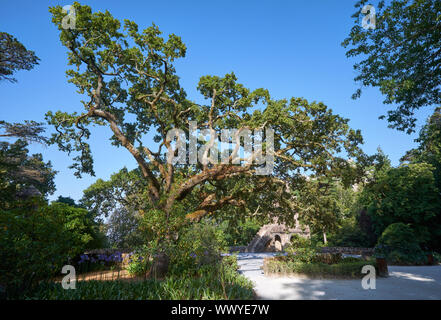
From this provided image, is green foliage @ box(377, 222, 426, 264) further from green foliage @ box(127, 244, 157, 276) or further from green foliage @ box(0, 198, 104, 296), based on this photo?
green foliage @ box(0, 198, 104, 296)

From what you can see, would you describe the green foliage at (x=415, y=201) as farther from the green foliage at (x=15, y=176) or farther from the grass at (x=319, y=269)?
the green foliage at (x=15, y=176)

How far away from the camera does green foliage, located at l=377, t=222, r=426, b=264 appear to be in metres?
14.6

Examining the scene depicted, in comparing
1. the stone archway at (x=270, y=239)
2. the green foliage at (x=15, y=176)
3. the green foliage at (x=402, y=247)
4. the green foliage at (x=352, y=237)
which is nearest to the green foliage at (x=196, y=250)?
the green foliage at (x=15, y=176)

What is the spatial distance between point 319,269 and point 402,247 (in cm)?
948

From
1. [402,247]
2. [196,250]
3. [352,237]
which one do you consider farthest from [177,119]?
[352,237]

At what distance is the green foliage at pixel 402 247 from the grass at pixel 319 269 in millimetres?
7078

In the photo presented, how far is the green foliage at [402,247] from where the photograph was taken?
14.6 metres

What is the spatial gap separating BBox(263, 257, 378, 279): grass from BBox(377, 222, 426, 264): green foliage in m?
7.08

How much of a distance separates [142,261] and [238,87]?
985 cm

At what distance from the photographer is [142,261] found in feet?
32.6

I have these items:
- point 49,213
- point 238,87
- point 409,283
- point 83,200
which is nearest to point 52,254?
point 49,213

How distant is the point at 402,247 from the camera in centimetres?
1498

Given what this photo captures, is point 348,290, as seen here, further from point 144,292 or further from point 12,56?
point 12,56

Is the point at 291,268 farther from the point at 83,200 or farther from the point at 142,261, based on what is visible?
the point at 83,200
